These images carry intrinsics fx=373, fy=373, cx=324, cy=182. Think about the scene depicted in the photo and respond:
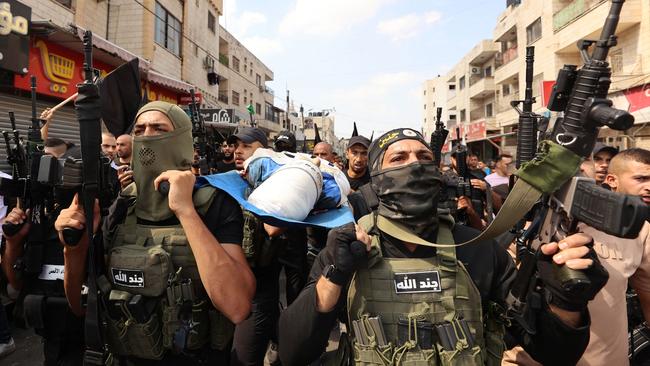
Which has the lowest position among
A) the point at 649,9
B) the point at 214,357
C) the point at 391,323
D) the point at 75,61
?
the point at 214,357

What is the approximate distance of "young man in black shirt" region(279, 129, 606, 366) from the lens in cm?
134

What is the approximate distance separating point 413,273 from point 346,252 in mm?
331

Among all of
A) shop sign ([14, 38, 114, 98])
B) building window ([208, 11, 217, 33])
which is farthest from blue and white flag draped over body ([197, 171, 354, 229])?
building window ([208, 11, 217, 33])

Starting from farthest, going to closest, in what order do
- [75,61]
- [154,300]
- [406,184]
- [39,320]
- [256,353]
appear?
1. [75,61]
2. [256,353]
3. [39,320]
4. [154,300]
5. [406,184]

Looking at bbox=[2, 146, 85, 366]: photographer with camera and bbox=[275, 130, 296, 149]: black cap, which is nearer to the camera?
bbox=[2, 146, 85, 366]: photographer with camera

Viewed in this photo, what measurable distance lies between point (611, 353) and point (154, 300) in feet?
7.53

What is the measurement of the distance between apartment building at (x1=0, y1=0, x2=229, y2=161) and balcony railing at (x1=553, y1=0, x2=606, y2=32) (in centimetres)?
1619

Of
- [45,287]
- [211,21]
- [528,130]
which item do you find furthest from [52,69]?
[211,21]

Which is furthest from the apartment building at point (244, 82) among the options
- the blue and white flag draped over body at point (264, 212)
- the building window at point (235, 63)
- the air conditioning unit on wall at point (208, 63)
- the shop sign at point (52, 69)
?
the blue and white flag draped over body at point (264, 212)

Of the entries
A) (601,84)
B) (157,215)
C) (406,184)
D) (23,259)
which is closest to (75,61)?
(23,259)

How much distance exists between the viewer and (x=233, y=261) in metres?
1.69

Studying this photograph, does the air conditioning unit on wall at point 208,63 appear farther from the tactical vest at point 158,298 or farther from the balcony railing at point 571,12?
the tactical vest at point 158,298

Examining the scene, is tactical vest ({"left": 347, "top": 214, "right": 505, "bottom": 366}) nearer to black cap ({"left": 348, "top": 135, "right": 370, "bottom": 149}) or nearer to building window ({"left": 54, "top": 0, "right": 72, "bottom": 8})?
black cap ({"left": 348, "top": 135, "right": 370, "bottom": 149})

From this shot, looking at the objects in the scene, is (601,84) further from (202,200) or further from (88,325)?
(88,325)
